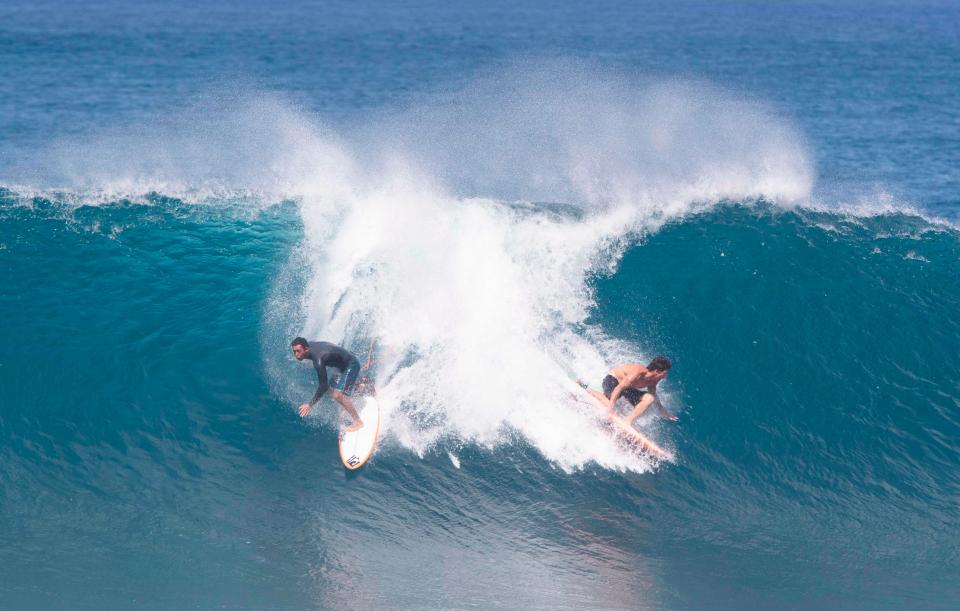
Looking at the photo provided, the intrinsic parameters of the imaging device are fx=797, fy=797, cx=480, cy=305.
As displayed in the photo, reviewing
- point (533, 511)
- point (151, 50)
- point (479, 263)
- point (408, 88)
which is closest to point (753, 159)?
point (479, 263)

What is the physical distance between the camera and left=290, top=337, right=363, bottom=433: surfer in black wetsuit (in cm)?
1090

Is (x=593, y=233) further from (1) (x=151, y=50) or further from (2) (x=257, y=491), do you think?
(1) (x=151, y=50)

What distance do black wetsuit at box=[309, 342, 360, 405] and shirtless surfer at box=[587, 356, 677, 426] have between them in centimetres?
353

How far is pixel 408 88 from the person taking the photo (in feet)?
120

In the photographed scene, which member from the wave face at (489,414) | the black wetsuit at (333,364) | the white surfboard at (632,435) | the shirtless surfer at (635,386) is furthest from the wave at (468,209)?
the black wetsuit at (333,364)

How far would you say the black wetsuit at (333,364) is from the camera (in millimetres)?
10898

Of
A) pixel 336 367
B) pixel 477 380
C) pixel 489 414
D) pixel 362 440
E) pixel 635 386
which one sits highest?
pixel 635 386

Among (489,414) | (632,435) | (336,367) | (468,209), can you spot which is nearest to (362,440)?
(336,367)

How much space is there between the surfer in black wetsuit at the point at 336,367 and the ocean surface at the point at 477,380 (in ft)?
1.80

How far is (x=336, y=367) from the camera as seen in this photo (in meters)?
11.3

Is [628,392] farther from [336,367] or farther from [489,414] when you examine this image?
[336,367]

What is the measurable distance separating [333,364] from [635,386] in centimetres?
427

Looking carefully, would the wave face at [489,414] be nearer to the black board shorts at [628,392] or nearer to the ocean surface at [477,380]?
the ocean surface at [477,380]

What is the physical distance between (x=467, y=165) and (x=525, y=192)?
122 inches
